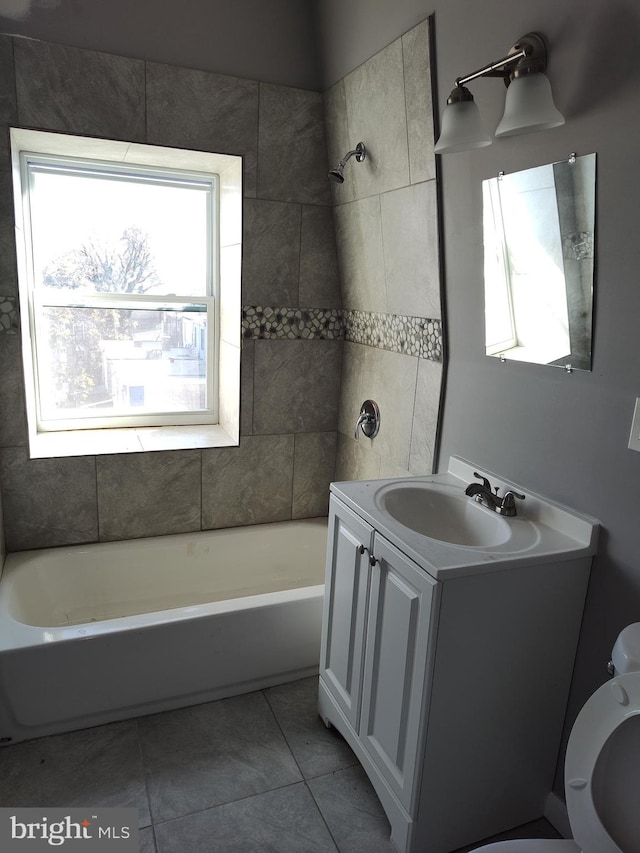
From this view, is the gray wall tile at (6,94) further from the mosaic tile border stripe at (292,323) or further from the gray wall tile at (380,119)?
the gray wall tile at (380,119)

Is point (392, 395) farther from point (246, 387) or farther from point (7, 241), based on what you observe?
point (7, 241)

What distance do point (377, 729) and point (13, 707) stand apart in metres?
1.18

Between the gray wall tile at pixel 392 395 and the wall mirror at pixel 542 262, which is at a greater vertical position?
the wall mirror at pixel 542 262

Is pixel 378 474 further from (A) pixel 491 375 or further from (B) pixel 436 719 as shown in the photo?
(B) pixel 436 719

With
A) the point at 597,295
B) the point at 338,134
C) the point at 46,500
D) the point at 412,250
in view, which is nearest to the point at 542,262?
the point at 597,295

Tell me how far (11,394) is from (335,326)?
146 cm

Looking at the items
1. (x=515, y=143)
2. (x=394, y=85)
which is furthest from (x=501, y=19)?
(x=394, y=85)

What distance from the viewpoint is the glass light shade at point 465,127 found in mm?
1628

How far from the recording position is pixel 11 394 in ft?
8.11

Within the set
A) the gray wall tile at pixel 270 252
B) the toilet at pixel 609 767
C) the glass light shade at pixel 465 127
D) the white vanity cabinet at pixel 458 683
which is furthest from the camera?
the gray wall tile at pixel 270 252

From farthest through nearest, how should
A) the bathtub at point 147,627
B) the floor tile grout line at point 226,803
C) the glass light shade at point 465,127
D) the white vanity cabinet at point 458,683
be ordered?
the bathtub at point 147,627
the floor tile grout line at point 226,803
the glass light shade at point 465,127
the white vanity cabinet at point 458,683

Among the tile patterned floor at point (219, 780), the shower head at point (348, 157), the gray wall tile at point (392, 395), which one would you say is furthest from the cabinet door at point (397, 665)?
the shower head at point (348, 157)

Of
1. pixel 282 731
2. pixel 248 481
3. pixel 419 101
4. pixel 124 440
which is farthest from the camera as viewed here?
pixel 248 481

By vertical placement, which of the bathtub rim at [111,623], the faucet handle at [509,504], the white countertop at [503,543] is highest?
the faucet handle at [509,504]
